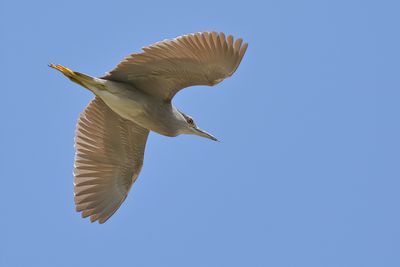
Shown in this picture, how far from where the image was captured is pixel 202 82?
10477mm

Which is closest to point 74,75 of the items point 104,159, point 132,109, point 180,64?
point 132,109

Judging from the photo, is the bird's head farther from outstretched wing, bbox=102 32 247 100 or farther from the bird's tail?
the bird's tail

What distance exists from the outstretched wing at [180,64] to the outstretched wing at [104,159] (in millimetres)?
1115

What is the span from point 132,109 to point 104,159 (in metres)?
1.67

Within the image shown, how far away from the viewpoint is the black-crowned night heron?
393 inches

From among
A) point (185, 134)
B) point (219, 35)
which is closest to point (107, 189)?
point (185, 134)

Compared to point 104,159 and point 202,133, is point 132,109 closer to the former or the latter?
point 202,133

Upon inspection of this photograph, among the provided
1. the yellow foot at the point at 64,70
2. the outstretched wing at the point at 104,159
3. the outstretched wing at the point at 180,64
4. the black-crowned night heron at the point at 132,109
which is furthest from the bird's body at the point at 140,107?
the outstretched wing at the point at 104,159

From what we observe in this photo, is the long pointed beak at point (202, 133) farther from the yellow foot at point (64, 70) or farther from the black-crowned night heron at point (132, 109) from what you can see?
the yellow foot at point (64, 70)

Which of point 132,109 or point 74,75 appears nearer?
point 74,75

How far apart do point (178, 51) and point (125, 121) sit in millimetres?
2167

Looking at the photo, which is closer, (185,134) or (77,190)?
(185,134)

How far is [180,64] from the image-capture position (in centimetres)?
1026

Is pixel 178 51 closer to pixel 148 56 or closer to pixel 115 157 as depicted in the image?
pixel 148 56
